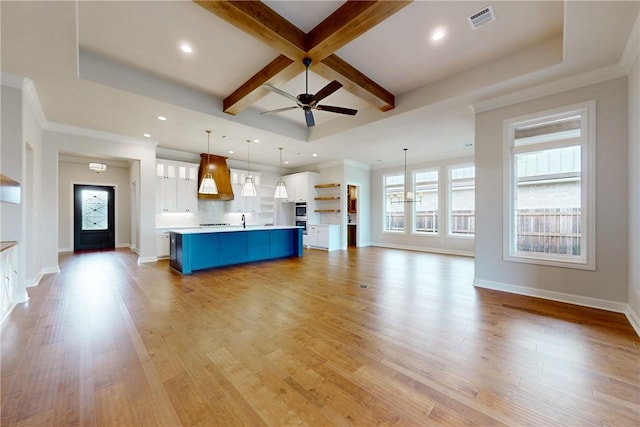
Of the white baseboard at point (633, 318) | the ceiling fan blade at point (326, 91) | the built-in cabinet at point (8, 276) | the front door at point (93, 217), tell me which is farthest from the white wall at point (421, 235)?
the front door at point (93, 217)

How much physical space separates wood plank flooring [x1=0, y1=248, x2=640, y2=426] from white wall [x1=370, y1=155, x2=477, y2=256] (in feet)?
13.4

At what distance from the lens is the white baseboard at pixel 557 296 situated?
3184mm

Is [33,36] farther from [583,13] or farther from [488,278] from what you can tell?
[488,278]

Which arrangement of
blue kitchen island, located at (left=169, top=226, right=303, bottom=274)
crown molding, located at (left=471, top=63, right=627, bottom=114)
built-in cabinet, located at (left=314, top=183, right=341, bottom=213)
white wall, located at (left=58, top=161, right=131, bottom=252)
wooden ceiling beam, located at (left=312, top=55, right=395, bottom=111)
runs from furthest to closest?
built-in cabinet, located at (left=314, top=183, right=341, bottom=213) → white wall, located at (left=58, top=161, right=131, bottom=252) → blue kitchen island, located at (left=169, top=226, right=303, bottom=274) → wooden ceiling beam, located at (left=312, top=55, right=395, bottom=111) → crown molding, located at (left=471, top=63, right=627, bottom=114)

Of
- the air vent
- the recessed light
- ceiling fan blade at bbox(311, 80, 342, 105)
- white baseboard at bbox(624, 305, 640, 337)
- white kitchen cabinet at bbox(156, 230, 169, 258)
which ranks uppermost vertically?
the recessed light

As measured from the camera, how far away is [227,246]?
5.82 meters

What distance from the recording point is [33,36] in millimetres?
2650

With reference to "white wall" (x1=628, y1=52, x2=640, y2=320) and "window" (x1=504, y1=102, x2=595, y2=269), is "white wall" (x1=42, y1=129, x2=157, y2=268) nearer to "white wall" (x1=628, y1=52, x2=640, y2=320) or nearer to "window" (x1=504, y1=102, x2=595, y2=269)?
"window" (x1=504, y1=102, x2=595, y2=269)

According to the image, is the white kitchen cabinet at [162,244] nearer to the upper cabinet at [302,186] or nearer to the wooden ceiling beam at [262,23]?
the upper cabinet at [302,186]

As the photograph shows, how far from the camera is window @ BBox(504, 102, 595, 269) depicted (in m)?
3.38

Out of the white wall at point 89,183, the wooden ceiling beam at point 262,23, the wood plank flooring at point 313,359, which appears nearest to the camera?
the wood plank flooring at point 313,359

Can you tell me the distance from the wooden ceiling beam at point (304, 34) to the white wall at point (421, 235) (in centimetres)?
483

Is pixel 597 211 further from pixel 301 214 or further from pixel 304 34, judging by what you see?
pixel 301 214

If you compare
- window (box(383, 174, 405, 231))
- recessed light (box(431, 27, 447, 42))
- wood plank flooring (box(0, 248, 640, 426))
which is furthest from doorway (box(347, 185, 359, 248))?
recessed light (box(431, 27, 447, 42))
